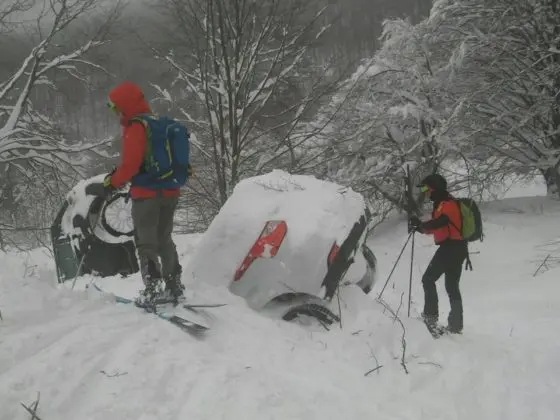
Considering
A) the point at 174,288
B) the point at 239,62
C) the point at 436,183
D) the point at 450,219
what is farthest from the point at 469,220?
the point at 239,62

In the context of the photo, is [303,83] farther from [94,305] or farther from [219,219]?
[94,305]

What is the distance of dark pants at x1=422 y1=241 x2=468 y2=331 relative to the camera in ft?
16.6

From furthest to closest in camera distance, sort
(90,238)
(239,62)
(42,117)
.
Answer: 1. (42,117)
2. (239,62)
3. (90,238)

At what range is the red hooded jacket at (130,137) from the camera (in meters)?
3.89

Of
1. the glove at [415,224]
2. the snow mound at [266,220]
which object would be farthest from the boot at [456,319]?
the snow mound at [266,220]

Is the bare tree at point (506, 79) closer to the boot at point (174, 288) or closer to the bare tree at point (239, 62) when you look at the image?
the bare tree at point (239, 62)

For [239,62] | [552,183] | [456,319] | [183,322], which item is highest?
[239,62]

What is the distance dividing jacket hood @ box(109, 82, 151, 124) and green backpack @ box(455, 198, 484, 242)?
10.7ft

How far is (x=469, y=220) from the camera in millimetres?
4977

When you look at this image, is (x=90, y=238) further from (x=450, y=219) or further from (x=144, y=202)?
(x=450, y=219)

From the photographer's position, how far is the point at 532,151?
14.4 meters

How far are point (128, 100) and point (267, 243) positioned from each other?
1.64m

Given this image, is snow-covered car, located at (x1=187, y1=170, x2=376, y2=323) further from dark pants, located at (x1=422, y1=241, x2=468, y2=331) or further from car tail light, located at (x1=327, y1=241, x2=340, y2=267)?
dark pants, located at (x1=422, y1=241, x2=468, y2=331)

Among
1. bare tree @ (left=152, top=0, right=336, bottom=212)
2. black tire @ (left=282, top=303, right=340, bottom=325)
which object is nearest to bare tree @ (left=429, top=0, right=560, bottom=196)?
bare tree @ (left=152, top=0, right=336, bottom=212)
